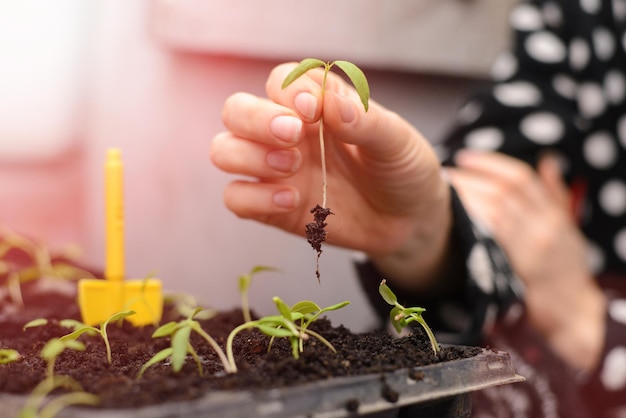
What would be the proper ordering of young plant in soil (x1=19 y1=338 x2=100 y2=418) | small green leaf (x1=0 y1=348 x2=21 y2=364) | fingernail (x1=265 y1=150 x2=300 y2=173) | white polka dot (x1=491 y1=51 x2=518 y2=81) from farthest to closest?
white polka dot (x1=491 y1=51 x2=518 y2=81), fingernail (x1=265 y1=150 x2=300 y2=173), small green leaf (x1=0 y1=348 x2=21 y2=364), young plant in soil (x1=19 y1=338 x2=100 y2=418)

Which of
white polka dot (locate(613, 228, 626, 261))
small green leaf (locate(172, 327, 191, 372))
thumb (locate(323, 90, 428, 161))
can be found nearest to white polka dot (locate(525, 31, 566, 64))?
white polka dot (locate(613, 228, 626, 261))

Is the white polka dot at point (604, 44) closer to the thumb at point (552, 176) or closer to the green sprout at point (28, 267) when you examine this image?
the thumb at point (552, 176)

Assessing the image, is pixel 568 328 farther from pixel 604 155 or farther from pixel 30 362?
pixel 30 362

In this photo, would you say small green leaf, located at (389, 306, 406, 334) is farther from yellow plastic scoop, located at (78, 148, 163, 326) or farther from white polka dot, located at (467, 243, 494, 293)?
white polka dot, located at (467, 243, 494, 293)

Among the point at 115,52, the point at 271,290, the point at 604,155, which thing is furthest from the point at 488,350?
the point at 604,155

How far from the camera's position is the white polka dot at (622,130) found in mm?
1247

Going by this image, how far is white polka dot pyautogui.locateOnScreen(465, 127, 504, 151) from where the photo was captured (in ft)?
3.51

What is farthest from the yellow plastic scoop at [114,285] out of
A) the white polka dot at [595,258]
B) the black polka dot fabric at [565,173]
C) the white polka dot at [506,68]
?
the white polka dot at [595,258]

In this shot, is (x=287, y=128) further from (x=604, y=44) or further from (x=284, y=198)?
(x=604, y=44)

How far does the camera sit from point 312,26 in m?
1.14

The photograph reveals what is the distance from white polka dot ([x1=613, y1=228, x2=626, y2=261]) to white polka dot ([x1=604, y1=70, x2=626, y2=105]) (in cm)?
25

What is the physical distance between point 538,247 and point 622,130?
38cm

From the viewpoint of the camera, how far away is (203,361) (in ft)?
1.31

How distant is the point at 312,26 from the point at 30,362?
0.85m
